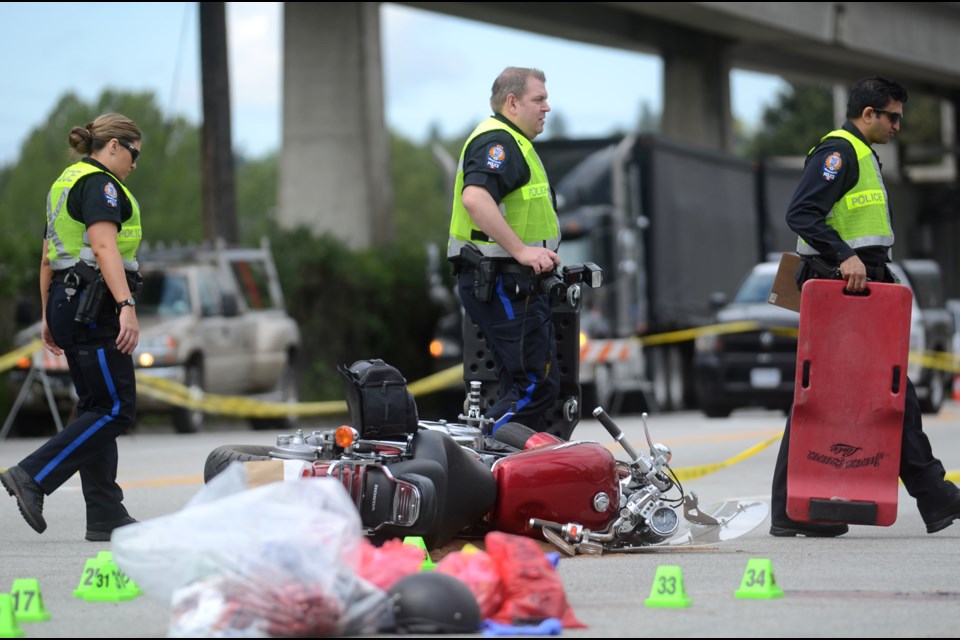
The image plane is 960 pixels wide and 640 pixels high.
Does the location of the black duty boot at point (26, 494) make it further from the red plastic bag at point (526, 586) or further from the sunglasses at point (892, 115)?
the sunglasses at point (892, 115)

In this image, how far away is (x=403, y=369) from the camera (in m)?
25.9

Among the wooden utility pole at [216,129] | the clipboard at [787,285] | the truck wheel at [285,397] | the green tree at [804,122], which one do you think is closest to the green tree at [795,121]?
the green tree at [804,122]

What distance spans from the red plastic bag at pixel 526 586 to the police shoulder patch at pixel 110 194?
3335mm

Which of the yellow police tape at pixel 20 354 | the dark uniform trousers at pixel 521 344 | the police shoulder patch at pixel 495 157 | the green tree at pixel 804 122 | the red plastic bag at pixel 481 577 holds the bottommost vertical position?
the red plastic bag at pixel 481 577

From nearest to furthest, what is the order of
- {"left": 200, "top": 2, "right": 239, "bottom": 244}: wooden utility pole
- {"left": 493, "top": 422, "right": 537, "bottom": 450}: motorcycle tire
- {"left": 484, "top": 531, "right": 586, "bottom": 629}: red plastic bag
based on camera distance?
{"left": 484, "top": 531, "right": 586, "bottom": 629}: red plastic bag, {"left": 493, "top": 422, "right": 537, "bottom": 450}: motorcycle tire, {"left": 200, "top": 2, "right": 239, "bottom": 244}: wooden utility pole

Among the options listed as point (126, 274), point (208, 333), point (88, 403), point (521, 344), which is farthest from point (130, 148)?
point (208, 333)

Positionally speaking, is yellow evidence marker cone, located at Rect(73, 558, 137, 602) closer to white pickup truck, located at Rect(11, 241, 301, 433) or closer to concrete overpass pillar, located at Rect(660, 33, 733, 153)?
white pickup truck, located at Rect(11, 241, 301, 433)

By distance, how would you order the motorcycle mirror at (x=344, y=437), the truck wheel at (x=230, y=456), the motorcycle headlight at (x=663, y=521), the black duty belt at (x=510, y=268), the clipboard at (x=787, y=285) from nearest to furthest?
the motorcycle mirror at (x=344, y=437), the truck wheel at (x=230, y=456), the motorcycle headlight at (x=663, y=521), the black duty belt at (x=510, y=268), the clipboard at (x=787, y=285)

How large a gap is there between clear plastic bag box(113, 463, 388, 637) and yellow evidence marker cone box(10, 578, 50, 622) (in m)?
0.53

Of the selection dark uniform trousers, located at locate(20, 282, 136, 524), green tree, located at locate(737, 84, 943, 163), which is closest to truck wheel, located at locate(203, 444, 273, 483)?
dark uniform trousers, located at locate(20, 282, 136, 524)

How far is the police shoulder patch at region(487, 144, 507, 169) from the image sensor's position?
8.36m

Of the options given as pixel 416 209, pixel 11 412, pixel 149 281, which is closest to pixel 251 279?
pixel 149 281

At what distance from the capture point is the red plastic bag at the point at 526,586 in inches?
221

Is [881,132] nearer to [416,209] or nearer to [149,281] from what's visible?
[149,281]
